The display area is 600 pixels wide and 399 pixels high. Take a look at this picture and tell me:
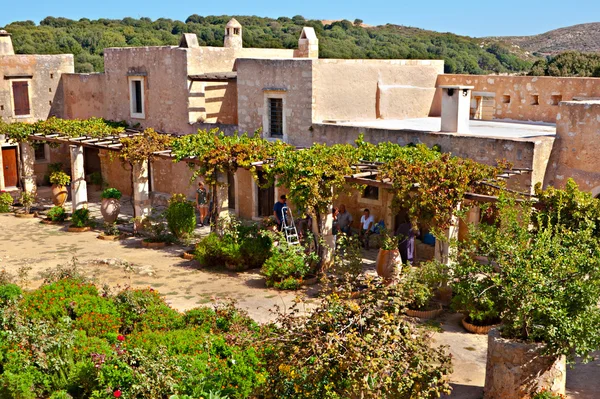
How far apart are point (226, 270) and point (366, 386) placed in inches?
382

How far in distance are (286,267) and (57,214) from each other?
9.92m

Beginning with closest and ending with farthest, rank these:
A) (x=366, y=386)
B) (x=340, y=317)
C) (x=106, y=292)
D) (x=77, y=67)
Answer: (x=366, y=386) → (x=340, y=317) → (x=106, y=292) → (x=77, y=67)

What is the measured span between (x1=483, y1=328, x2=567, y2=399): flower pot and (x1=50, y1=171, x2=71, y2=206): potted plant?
16.9 metres

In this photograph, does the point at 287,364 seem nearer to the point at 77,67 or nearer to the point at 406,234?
the point at 406,234

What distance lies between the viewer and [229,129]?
21.8 meters

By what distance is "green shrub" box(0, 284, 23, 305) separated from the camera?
1188 centimetres

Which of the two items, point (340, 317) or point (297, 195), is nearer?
point (340, 317)

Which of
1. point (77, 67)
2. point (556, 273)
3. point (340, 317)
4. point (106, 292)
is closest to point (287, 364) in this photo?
point (340, 317)

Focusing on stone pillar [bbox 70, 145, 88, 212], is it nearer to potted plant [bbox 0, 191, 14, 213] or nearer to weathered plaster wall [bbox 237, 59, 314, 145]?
potted plant [bbox 0, 191, 14, 213]

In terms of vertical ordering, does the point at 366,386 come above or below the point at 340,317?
below

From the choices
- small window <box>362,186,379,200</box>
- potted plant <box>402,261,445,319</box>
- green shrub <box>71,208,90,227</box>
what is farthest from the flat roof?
green shrub <box>71,208,90,227</box>

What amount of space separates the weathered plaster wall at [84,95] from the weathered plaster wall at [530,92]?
519 inches

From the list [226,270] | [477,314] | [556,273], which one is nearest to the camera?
[556,273]

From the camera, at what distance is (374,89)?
21109mm
